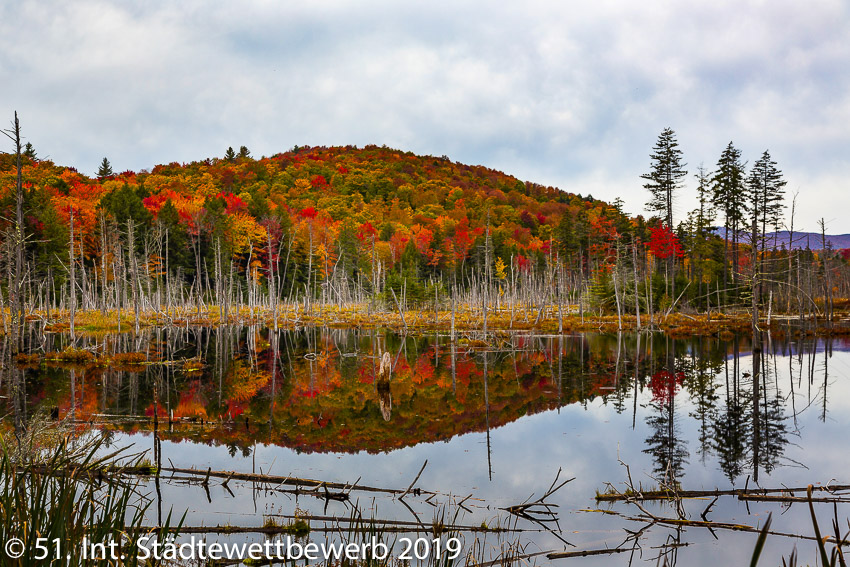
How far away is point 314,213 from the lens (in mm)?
90250

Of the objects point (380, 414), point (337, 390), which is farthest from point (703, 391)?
point (337, 390)

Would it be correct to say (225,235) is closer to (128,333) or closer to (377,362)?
(128,333)

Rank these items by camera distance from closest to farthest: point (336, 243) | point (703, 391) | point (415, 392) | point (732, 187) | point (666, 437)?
1. point (666, 437)
2. point (703, 391)
3. point (415, 392)
4. point (732, 187)
5. point (336, 243)

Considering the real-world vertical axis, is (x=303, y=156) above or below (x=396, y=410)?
above

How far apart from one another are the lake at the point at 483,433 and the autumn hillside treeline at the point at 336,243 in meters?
5.71

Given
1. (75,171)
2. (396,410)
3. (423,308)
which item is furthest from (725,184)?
(75,171)

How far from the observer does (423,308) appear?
2361 inches

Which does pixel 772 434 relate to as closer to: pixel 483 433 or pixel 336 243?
pixel 483 433

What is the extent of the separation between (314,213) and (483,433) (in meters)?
79.7

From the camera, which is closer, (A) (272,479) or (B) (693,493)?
(B) (693,493)

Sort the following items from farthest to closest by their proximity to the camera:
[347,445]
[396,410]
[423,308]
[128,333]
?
[423,308] < [128,333] < [396,410] < [347,445]

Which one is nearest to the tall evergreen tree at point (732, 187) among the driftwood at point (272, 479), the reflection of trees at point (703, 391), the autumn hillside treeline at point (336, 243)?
the autumn hillside treeline at point (336, 243)

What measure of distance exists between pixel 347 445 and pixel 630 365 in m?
15.9

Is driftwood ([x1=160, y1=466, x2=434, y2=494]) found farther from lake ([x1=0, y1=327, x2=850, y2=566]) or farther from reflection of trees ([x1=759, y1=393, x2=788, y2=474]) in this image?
reflection of trees ([x1=759, y1=393, x2=788, y2=474])
